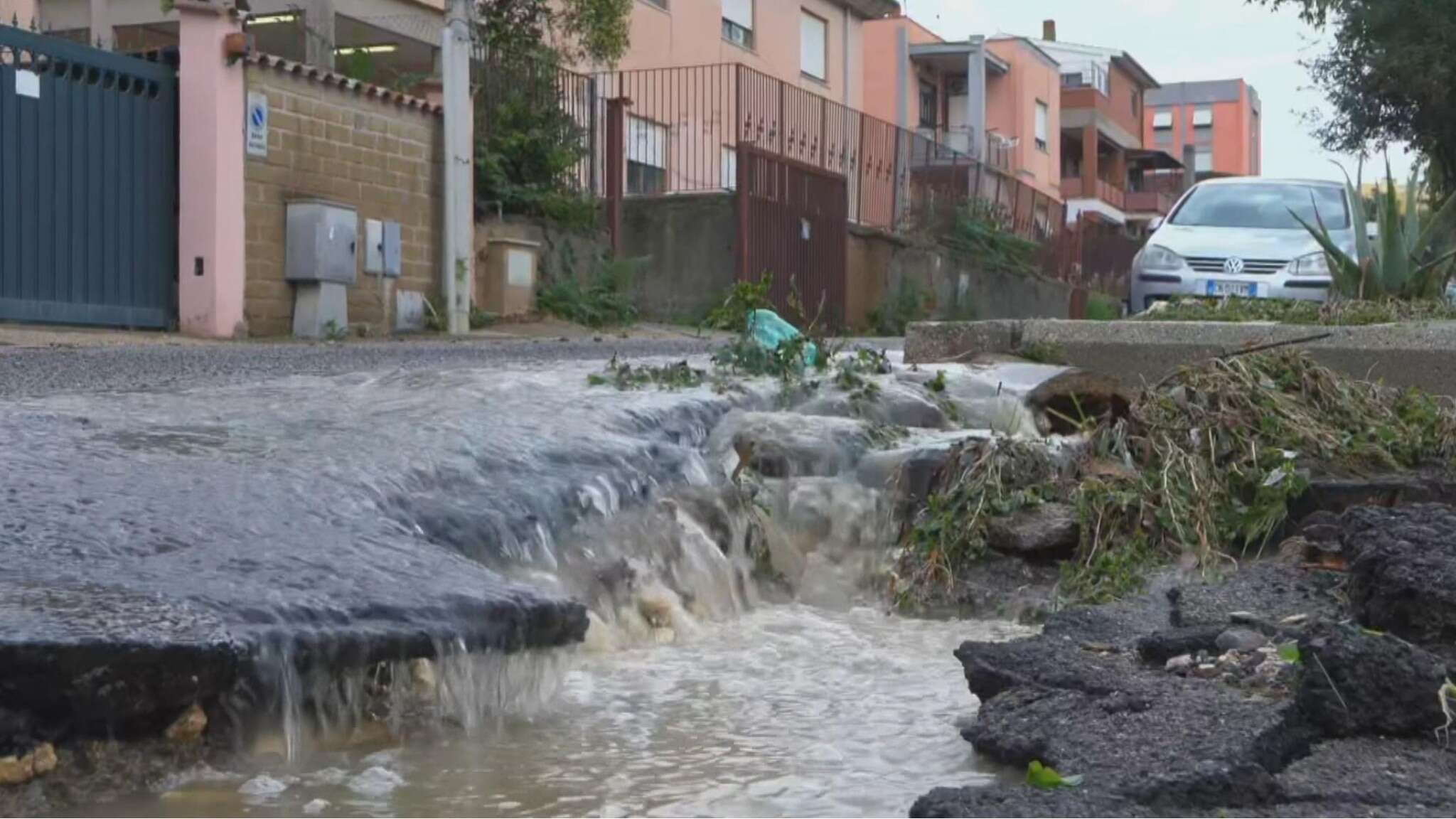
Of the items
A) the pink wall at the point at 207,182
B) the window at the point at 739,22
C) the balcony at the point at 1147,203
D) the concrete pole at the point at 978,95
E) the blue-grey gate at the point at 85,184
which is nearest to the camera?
the blue-grey gate at the point at 85,184

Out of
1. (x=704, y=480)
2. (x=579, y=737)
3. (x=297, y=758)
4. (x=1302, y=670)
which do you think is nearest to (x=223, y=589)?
(x=297, y=758)

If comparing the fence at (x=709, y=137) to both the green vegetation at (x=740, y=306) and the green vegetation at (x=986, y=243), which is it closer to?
the green vegetation at (x=986, y=243)

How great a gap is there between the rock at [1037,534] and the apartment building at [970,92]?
106 feet

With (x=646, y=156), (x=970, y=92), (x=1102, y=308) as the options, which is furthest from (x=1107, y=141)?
(x=646, y=156)

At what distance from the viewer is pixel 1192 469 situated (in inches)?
241

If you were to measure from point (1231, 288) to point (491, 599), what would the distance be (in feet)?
30.0

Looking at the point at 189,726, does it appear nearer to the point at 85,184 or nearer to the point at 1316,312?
the point at 1316,312

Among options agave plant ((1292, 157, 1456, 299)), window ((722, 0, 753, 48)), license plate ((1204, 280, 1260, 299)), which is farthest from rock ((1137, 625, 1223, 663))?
window ((722, 0, 753, 48))

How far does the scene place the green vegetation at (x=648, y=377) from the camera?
6941 mm

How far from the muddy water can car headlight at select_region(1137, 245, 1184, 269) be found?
7.94m

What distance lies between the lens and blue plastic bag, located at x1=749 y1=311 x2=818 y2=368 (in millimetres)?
7559

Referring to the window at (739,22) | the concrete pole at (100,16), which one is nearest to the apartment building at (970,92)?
the window at (739,22)

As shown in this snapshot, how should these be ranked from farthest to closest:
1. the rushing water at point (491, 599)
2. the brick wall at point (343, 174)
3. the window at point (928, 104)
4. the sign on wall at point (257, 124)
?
1. the window at point (928, 104)
2. the brick wall at point (343, 174)
3. the sign on wall at point (257, 124)
4. the rushing water at point (491, 599)

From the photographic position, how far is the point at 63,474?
171 inches
